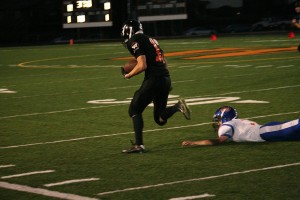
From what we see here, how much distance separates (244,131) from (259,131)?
188 mm

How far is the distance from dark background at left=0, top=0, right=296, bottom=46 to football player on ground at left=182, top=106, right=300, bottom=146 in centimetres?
5514

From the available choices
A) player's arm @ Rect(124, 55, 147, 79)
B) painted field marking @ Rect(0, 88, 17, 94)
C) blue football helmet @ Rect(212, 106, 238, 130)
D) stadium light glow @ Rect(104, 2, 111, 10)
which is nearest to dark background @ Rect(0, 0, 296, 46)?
stadium light glow @ Rect(104, 2, 111, 10)

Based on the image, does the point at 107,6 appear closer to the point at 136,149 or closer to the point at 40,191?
the point at 136,149

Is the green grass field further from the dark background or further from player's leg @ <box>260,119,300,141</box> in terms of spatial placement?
the dark background

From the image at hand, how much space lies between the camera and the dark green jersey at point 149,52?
9.95 metres

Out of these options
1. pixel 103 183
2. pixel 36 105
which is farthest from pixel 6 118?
pixel 103 183

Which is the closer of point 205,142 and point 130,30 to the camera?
point 205,142

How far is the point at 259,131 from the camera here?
1005 centimetres

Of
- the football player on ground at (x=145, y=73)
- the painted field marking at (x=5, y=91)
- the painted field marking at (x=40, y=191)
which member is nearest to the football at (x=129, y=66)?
the football player on ground at (x=145, y=73)

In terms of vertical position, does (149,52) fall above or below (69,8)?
above

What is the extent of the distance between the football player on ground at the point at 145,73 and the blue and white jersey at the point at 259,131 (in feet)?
3.04

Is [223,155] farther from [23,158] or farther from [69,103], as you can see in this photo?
[69,103]

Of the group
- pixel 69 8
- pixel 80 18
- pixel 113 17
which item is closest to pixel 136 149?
pixel 80 18

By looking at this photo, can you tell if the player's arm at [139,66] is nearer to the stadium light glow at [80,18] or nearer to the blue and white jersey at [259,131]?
the blue and white jersey at [259,131]
